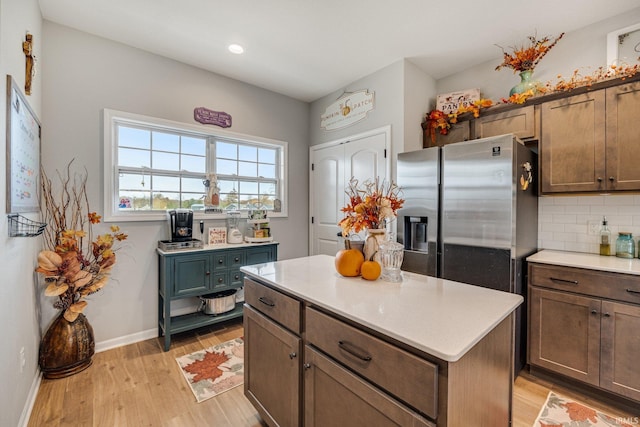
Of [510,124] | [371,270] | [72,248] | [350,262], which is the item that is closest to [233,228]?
[72,248]

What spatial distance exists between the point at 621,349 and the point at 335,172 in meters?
2.94

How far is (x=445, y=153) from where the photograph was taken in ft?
8.01

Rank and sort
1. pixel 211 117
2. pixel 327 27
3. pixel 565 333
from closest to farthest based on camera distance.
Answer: pixel 565 333, pixel 327 27, pixel 211 117

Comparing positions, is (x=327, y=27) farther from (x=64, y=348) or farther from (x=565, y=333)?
(x=64, y=348)

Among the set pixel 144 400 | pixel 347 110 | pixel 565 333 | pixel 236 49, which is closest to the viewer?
pixel 144 400

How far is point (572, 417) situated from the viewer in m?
1.81

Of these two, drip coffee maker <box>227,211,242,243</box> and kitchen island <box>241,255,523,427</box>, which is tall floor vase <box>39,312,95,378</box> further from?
kitchen island <box>241,255,523,427</box>

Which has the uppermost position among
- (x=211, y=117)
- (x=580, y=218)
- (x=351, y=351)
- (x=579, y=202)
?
(x=211, y=117)

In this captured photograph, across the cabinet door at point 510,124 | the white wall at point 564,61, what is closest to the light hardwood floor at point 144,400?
the cabinet door at point 510,124

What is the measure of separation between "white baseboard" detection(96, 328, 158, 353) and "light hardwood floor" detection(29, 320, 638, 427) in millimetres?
140

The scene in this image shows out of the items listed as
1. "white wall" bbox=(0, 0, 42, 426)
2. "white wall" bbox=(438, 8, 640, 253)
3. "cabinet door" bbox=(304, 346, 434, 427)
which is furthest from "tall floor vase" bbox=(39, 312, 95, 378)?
"white wall" bbox=(438, 8, 640, 253)

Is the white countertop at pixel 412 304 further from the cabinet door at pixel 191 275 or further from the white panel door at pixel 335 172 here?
the white panel door at pixel 335 172

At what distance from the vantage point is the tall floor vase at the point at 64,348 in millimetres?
2143

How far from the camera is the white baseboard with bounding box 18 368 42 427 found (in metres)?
1.68
